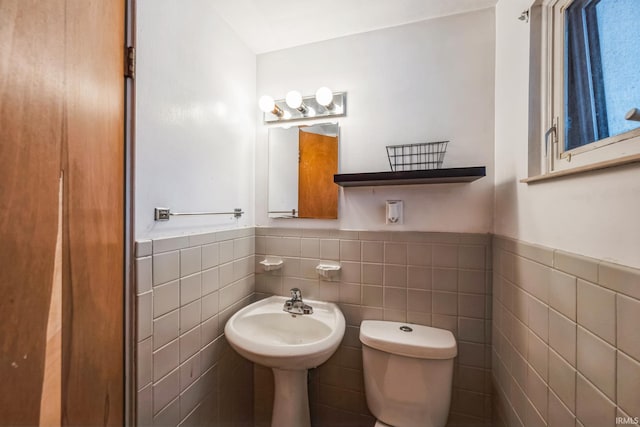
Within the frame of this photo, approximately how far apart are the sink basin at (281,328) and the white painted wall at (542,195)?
0.86 metres

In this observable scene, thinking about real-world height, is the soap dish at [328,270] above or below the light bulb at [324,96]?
below

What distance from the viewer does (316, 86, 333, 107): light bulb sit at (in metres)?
1.36

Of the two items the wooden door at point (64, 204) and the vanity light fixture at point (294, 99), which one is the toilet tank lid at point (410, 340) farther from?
the vanity light fixture at point (294, 99)

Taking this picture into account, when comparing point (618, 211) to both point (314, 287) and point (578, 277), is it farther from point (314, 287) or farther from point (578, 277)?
point (314, 287)

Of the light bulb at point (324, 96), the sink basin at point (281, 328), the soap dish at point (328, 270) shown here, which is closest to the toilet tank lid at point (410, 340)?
the sink basin at point (281, 328)

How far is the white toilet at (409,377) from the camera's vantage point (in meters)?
1.05

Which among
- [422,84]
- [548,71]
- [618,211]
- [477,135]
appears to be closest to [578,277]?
[618,211]

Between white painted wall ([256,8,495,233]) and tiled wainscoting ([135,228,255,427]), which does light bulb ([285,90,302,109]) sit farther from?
tiled wainscoting ([135,228,255,427])

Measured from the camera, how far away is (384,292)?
4.31ft

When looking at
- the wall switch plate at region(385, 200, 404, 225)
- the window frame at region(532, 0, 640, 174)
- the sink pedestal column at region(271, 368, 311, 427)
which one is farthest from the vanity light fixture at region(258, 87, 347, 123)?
the sink pedestal column at region(271, 368, 311, 427)

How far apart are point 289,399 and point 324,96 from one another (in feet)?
5.08

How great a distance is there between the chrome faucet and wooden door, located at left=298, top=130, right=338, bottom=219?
1.46 ft

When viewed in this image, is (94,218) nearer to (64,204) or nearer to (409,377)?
(64,204)

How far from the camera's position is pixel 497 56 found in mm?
1181
